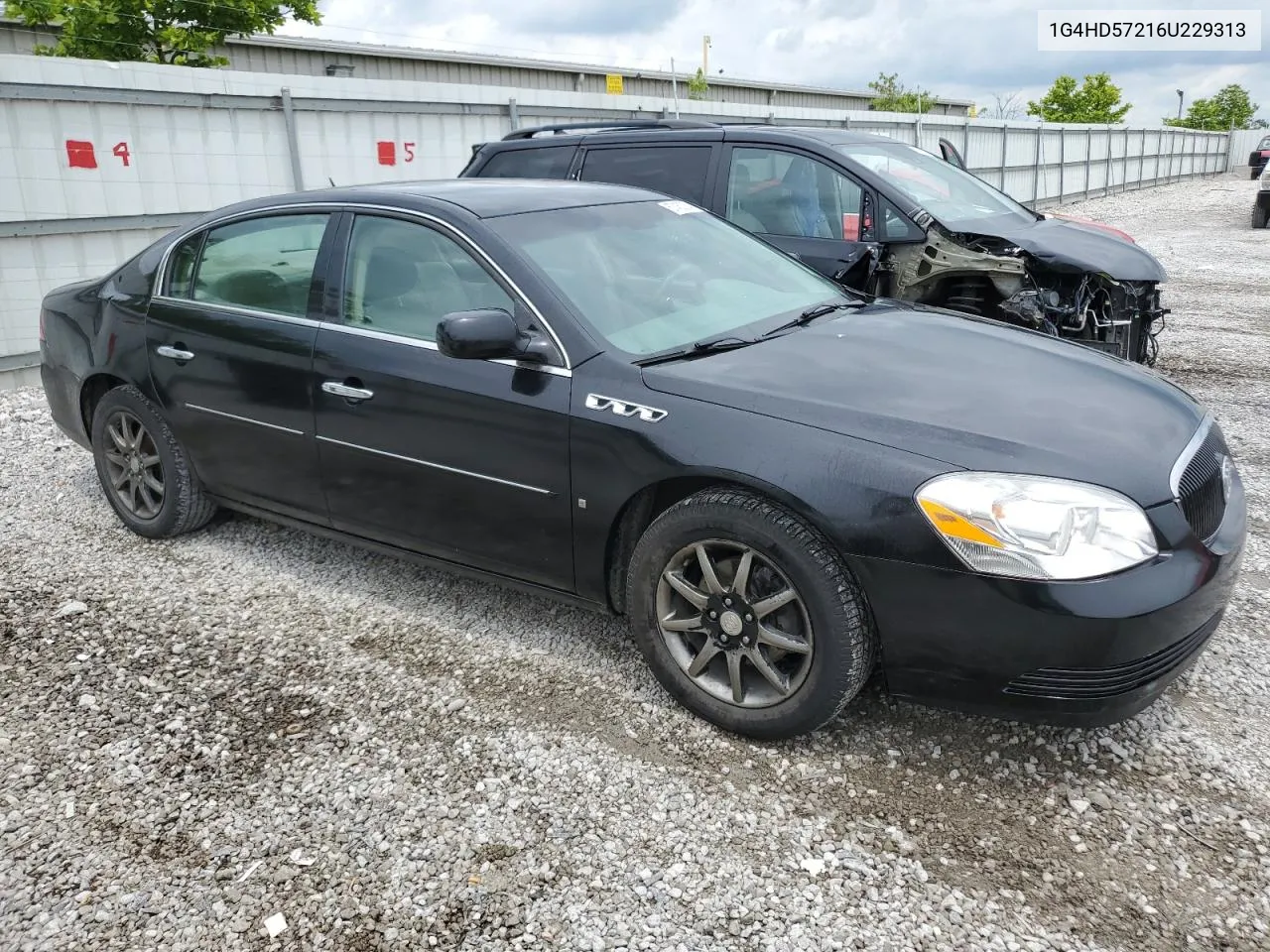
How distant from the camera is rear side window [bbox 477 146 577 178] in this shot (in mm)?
6918

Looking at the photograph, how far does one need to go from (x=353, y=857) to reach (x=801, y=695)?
1.29m

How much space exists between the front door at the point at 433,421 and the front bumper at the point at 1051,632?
1.13 meters

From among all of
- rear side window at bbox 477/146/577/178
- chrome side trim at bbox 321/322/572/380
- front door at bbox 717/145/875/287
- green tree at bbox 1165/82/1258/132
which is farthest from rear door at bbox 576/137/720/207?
green tree at bbox 1165/82/1258/132

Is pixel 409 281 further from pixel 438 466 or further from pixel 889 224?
pixel 889 224

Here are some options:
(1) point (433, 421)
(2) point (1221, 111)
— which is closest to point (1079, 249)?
(1) point (433, 421)

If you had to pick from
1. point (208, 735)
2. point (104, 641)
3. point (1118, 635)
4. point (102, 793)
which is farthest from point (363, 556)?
point (1118, 635)

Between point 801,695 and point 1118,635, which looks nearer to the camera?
point 1118,635

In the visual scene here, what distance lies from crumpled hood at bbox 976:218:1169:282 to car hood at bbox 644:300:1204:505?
2.75m

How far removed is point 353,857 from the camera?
2586mm

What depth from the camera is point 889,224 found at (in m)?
6.00

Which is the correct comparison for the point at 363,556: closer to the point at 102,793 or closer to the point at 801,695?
the point at 102,793

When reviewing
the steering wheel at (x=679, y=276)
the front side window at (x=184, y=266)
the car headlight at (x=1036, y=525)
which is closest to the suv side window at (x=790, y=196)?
the steering wheel at (x=679, y=276)

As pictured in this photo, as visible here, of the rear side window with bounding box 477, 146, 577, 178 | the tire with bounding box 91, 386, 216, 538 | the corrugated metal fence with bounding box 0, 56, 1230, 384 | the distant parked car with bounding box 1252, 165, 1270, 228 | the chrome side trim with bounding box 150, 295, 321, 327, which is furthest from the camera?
the distant parked car with bounding box 1252, 165, 1270, 228

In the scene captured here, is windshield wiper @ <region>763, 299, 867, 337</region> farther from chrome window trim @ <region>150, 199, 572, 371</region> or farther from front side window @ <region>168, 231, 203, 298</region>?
front side window @ <region>168, 231, 203, 298</region>
